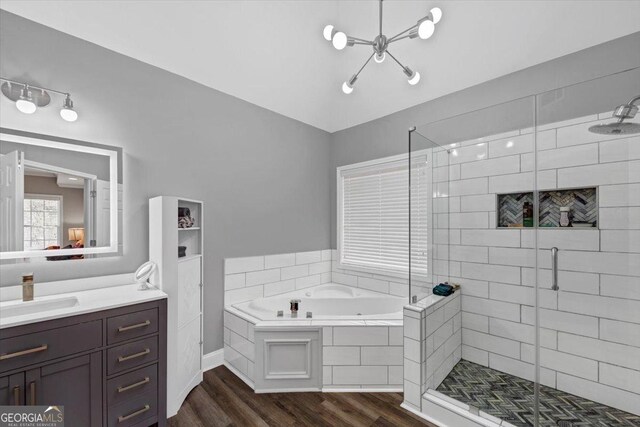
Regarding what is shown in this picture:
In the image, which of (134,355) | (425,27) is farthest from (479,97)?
(134,355)

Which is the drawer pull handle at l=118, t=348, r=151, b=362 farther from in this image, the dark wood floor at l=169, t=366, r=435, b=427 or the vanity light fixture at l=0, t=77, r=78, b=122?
the vanity light fixture at l=0, t=77, r=78, b=122

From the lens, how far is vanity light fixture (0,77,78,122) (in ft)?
5.65

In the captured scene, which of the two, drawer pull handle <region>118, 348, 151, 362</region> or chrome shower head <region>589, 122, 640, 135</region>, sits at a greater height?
chrome shower head <region>589, 122, 640, 135</region>

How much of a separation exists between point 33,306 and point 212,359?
1.52 m

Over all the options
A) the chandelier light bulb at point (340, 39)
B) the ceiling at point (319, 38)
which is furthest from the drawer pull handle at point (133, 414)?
the chandelier light bulb at point (340, 39)

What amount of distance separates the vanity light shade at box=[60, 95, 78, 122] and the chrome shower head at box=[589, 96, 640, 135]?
360 cm

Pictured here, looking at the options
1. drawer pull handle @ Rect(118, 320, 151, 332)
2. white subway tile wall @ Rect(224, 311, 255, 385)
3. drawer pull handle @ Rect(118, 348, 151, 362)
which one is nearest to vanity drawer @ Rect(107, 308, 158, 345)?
Answer: drawer pull handle @ Rect(118, 320, 151, 332)

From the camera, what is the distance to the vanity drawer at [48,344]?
1.33 metres

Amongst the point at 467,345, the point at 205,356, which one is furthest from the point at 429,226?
the point at 205,356

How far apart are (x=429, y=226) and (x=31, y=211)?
302cm

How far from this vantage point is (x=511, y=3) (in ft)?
6.95

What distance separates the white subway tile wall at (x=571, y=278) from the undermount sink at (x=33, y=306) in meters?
2.41

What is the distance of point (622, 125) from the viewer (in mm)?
1812

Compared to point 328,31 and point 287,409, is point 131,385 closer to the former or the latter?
point 287,409
